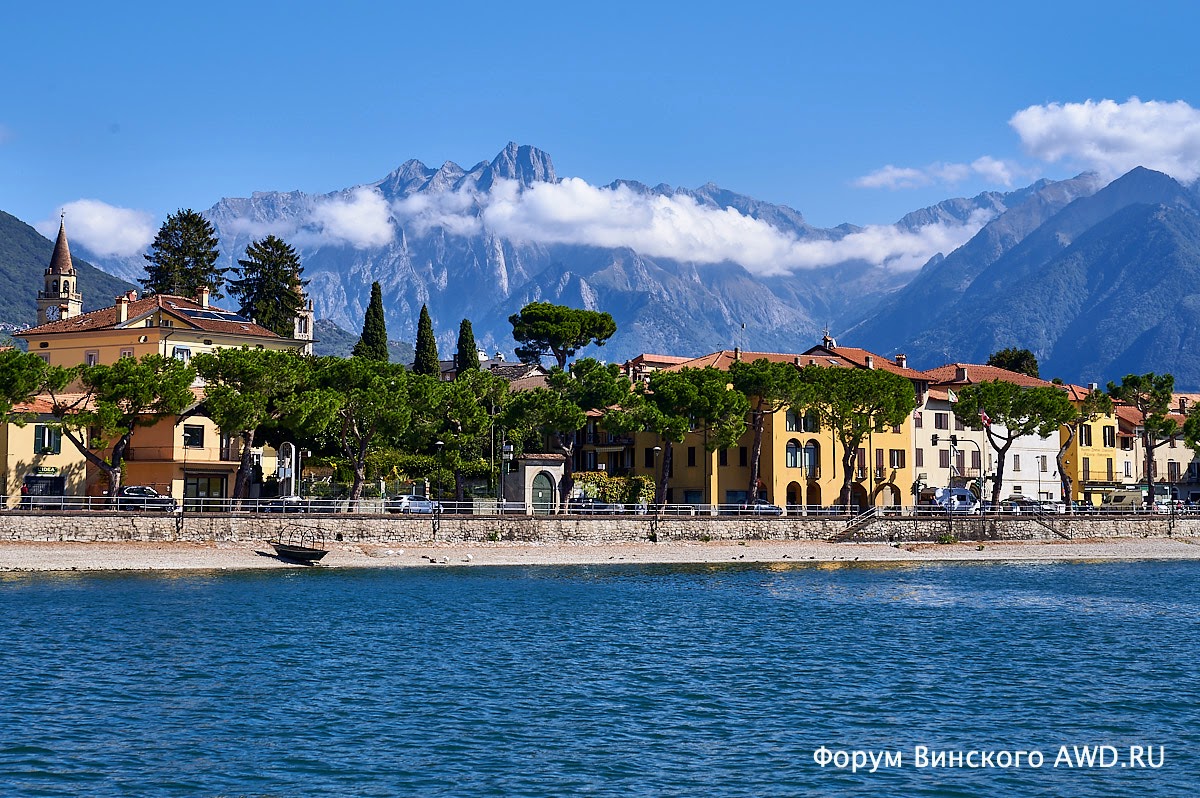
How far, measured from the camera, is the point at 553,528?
75188 mm

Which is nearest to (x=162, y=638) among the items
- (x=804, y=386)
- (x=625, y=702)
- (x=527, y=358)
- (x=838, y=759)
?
(x=625, y=702)

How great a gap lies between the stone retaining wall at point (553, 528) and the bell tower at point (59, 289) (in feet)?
256

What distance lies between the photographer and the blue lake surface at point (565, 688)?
2530 centimetres

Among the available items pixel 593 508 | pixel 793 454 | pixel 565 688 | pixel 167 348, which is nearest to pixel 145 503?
pixel 593 508

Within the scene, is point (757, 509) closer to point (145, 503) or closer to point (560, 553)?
point (560, 553)

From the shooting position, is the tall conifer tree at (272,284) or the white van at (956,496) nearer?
the white van at (956,496)

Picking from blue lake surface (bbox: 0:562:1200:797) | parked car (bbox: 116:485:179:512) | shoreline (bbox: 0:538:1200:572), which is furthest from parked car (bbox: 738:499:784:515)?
parked car (bbox: 116:485:179:512)

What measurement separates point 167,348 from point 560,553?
36.4 metres

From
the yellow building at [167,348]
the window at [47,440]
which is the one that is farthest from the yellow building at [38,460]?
the yellow building at [167,348]

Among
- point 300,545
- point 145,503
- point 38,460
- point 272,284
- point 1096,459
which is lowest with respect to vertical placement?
point 300,545

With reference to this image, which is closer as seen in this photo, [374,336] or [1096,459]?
[374,336]

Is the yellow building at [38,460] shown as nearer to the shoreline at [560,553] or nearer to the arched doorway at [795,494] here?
the shoreline at [560,553]

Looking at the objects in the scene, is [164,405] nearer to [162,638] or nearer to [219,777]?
[162,638]

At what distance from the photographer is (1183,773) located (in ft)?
85.1
